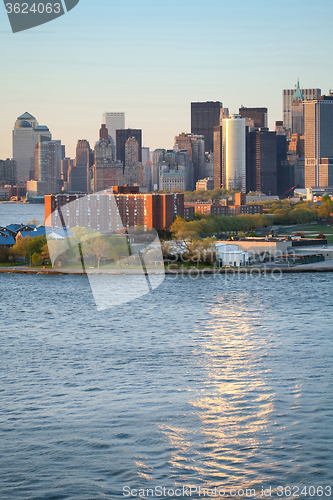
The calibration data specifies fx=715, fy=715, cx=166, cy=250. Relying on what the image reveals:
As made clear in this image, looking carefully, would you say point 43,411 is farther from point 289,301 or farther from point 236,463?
point 289,301

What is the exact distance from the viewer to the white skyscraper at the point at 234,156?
92.7m

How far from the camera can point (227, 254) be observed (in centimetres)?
2628

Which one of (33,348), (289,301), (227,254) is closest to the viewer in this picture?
(33,348)

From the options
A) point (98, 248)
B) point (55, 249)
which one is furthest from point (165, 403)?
point (55, 249)

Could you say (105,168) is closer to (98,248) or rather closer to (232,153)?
(232,153)

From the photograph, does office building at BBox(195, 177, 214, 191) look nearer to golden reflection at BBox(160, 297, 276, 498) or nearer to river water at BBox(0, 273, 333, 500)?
river water at BBox(0, 273, 333, 500)

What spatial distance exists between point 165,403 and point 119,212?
107ft

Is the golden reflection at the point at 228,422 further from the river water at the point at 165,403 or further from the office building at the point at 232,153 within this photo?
the office building at the point at 232,153

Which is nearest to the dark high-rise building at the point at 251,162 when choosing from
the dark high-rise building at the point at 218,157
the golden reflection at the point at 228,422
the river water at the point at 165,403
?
the dark high-rise building at the point at 218,157

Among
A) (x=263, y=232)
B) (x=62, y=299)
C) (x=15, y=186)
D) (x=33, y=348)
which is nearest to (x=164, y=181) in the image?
(x=15, y=186)

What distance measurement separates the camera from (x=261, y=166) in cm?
9444

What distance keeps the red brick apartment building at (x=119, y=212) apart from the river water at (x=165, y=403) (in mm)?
24195

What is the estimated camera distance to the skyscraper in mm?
97750

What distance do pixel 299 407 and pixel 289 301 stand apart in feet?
29.0
